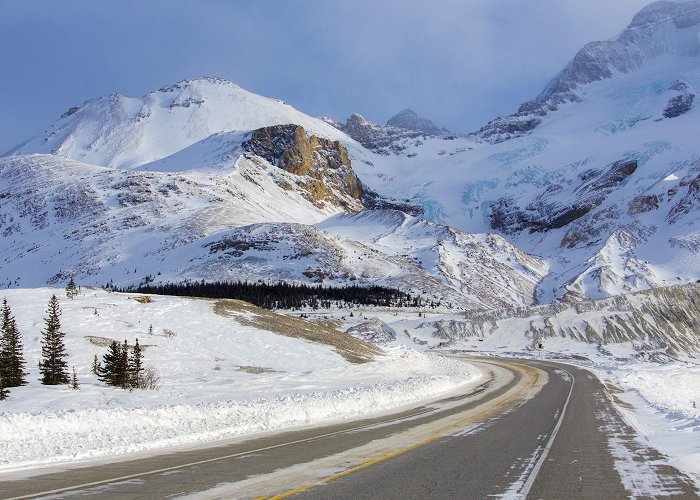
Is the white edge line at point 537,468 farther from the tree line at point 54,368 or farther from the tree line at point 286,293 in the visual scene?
the tree line at point 286,293

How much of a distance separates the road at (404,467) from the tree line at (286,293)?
139 m

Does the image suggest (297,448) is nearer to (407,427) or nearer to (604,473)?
(407,427)

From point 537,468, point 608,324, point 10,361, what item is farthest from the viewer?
point 608,324

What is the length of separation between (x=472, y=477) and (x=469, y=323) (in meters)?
105

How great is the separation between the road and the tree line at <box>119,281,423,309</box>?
139 meters

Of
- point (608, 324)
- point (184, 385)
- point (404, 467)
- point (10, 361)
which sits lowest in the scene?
point (608, 324)

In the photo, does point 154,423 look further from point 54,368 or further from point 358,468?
point 54,368

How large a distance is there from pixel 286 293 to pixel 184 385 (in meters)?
139

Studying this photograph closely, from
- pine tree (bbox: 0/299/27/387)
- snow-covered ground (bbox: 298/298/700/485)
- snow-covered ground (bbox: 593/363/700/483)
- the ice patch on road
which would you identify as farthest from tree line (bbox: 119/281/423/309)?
the ice patch on road

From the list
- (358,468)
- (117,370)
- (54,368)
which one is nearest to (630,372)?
(117,370)

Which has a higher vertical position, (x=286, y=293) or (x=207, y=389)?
(x=286, y=293)

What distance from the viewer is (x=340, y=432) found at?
64.3ft

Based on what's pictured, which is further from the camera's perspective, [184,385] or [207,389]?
[184,385]

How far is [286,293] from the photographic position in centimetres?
17150
